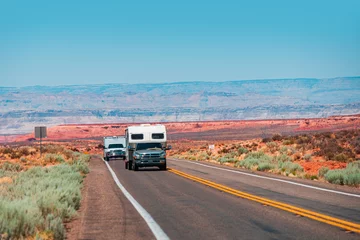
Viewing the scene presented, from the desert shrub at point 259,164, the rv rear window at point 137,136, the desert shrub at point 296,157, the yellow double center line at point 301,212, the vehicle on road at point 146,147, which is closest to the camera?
the yellow double center line at point 301,212

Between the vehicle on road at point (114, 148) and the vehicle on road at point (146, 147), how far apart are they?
1894 cm

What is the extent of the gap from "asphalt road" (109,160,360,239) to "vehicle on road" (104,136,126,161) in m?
33.8

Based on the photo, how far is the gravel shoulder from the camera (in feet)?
35.5

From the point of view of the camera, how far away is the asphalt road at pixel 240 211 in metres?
10.5

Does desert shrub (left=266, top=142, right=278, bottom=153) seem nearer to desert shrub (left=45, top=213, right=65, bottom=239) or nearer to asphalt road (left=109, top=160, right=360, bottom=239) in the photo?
asphalt road (left=109, top=160, right=360, bottom=239)

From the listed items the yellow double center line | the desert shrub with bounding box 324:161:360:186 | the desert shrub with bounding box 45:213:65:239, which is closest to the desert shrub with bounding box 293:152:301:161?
the desert shrub with bounding box 324:161:360:186

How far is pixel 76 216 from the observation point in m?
13.6

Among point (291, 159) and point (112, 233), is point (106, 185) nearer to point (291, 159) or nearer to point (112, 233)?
point (112, 233)

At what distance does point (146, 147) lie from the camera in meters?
32.8

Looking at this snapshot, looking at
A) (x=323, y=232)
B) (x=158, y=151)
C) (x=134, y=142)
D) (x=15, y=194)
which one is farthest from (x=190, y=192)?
(x=134, y=142)

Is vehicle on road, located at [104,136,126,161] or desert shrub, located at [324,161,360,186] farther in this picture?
vehicle on road, located at [104,136,126,161]

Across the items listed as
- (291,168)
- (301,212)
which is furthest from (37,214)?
(291,168)

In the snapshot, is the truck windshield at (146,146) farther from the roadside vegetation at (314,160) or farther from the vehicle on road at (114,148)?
the vehicle on road at (114,148)

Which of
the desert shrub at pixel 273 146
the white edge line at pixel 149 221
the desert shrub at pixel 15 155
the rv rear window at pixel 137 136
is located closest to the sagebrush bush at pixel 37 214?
the white edge line at pixel 149 221
